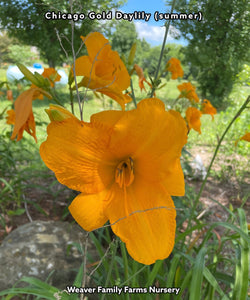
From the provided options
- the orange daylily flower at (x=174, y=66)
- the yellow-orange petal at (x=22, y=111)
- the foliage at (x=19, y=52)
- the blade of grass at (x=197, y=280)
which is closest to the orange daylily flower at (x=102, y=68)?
the yellow-orange petal at (x=22, y=111)

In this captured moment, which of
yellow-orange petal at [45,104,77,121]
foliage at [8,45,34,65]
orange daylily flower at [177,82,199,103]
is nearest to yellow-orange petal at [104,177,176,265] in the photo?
yellow-orange petal at [45,104,77,121]

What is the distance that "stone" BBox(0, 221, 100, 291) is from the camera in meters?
1.35

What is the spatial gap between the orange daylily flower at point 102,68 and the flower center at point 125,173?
0.20 metres

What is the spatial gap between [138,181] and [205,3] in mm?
1249

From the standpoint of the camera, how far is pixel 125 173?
0.62 m

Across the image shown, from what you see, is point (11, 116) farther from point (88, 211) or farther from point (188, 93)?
point (88, 211)

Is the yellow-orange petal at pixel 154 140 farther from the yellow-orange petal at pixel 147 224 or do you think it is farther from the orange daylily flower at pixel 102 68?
the orange daylily flower at pixel 102 68

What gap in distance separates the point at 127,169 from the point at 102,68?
37 centimetres

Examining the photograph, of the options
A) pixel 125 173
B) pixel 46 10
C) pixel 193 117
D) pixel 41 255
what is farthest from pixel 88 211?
pixel 193 117

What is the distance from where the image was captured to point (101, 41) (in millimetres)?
736

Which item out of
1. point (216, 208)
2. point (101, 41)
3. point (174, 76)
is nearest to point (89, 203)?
point (101, 41)

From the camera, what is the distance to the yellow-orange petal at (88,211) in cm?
56

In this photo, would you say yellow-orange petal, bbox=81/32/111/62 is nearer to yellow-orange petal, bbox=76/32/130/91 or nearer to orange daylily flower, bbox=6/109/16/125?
yellow-orange petal, bbox=76/32/130/91

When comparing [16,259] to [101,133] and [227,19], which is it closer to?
[101,133]
